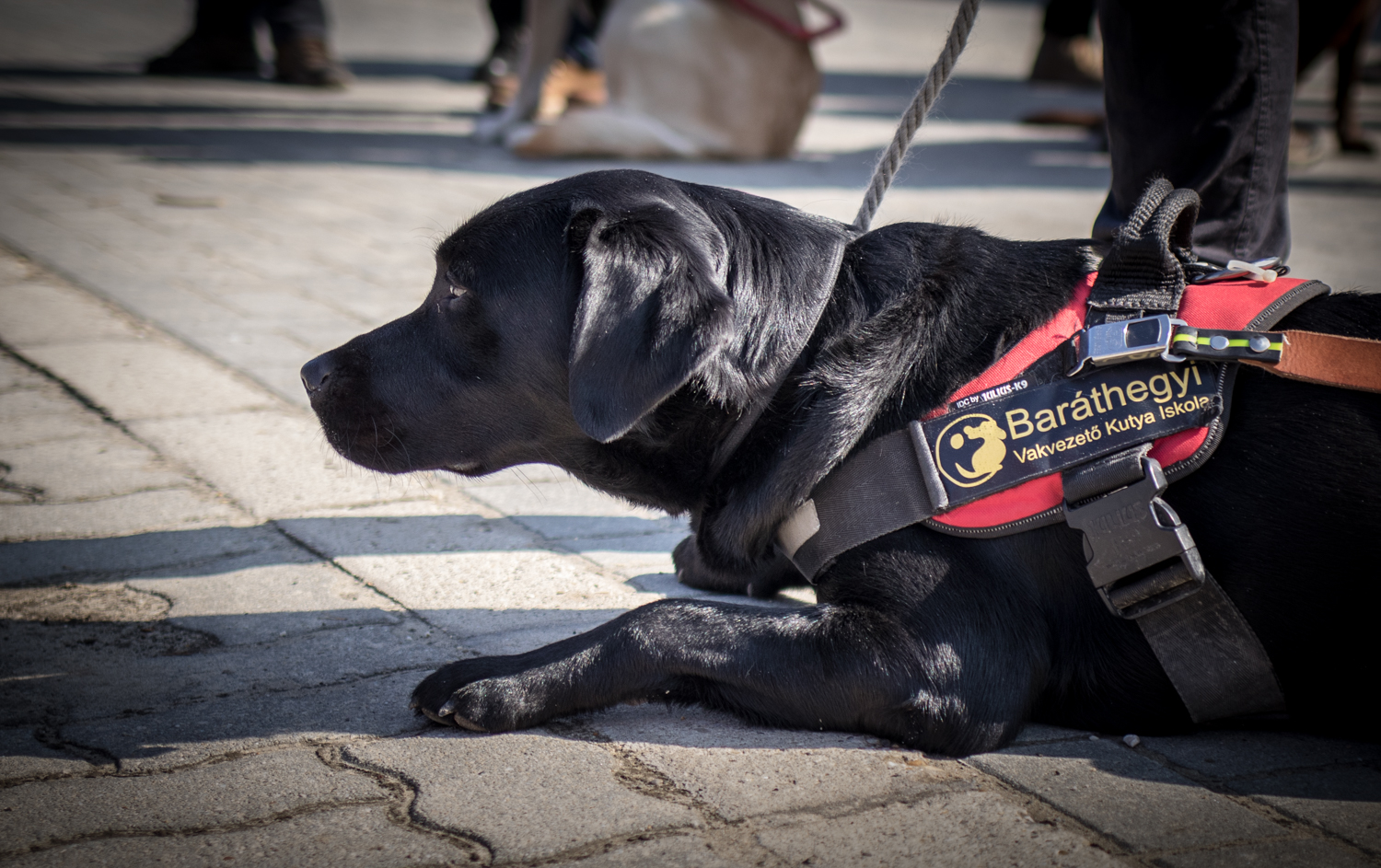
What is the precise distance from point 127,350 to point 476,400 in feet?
8.33

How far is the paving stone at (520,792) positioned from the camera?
184 cm

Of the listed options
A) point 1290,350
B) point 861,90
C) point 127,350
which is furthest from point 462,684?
point 861,90

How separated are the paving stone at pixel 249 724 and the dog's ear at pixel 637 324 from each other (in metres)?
0.66

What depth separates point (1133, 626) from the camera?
86.2 inches

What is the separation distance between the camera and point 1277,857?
6.03 feet

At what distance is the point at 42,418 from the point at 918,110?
2837mm

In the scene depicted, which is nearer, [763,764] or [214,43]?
[763,764]

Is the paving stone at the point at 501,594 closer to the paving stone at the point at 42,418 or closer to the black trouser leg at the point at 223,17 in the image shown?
the paving stone at the point at 42,418

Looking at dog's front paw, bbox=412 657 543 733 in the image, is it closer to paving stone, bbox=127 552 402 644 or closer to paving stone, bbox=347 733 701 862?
paving stone, bbox=347 733 701 862

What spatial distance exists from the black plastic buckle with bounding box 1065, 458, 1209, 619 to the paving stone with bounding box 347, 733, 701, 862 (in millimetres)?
848

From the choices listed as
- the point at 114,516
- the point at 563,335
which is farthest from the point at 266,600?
the point at 563,335

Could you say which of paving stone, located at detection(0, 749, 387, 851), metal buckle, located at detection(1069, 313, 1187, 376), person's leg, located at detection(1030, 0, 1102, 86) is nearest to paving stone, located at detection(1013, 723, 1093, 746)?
metal buckle, located at detection(1069, 313, 1187, 376)

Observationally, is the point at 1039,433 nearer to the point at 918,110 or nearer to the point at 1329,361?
the point at 1329,361

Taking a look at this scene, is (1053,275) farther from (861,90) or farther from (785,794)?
(861,90)
